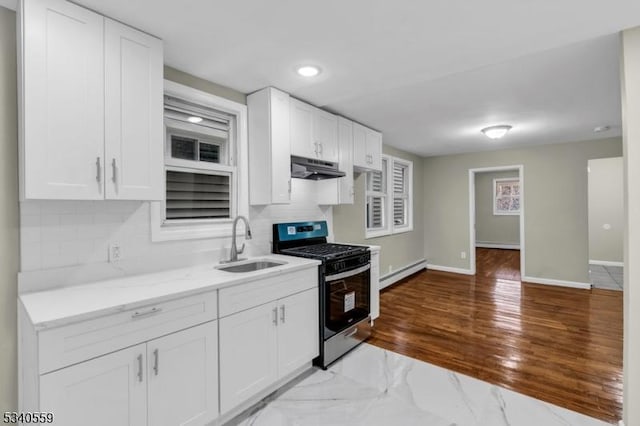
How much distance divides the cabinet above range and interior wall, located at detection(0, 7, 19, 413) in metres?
1.56

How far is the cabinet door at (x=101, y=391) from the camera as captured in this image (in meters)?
1.31

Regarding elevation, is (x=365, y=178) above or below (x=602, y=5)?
below

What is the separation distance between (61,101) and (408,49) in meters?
2.08

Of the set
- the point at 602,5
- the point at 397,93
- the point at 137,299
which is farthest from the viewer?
the point at 397,93

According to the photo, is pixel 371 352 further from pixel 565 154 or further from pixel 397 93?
pixel 565 154

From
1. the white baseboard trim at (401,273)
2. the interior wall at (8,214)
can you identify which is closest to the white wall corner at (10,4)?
the interior wall at (8,214)

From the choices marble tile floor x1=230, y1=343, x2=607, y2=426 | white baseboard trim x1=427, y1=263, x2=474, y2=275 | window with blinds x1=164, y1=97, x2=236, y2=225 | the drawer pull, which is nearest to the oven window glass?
marble tile floor x1=230, y1=343, x2=607, y2=426

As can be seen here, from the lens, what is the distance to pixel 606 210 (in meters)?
6.73

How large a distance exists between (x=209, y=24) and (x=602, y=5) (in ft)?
7.11

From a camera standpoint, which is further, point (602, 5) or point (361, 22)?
point (361, 22)

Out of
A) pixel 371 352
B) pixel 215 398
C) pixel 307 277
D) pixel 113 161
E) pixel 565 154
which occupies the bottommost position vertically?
pixel 371 352

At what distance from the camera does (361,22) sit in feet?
5.98

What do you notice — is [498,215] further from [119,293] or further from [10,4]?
[10,4]

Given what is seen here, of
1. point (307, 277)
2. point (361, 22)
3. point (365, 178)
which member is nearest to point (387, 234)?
point (365, 178)
